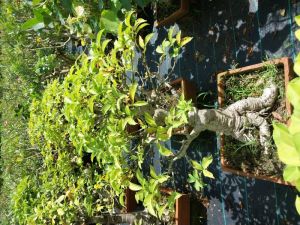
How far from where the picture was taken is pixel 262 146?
180cm

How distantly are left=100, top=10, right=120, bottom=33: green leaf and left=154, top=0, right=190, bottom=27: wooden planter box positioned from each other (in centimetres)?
48

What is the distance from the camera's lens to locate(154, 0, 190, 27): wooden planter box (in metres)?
2.24

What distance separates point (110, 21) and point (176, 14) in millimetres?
516

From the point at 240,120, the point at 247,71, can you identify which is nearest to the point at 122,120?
the point at 240,120

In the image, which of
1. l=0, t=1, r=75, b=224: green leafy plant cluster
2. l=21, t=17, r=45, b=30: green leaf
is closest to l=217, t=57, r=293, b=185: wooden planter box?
l=21, t=17, r=45, b=30: green leaf

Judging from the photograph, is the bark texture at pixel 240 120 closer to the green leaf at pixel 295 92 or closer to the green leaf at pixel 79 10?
the green leaf at pixel 79 10

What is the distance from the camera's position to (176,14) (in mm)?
2303

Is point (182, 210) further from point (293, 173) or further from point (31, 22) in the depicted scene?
point (293, 173)

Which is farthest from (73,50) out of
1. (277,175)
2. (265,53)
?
(277,175)

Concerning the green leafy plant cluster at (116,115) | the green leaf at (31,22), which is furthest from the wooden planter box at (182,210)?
the green leaf at (31,22)

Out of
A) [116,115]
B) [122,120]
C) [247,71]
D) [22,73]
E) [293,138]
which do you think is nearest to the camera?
[293,138]

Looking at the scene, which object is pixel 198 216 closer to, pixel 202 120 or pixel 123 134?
pixel 202 120

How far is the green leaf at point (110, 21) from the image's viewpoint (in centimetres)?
195

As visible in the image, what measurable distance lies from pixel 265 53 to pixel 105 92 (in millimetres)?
874
